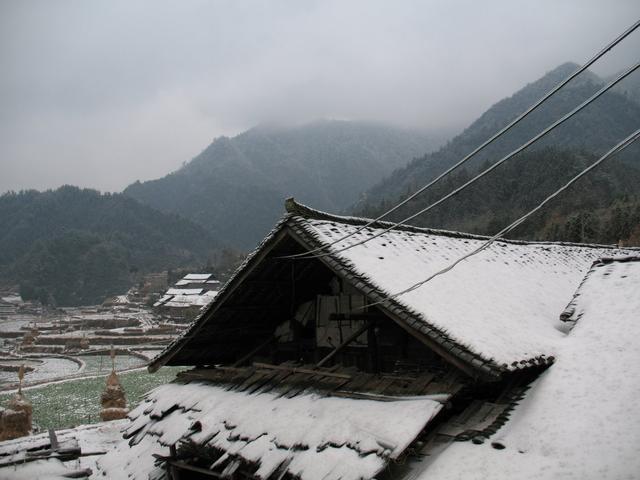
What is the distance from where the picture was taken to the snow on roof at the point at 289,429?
557cm

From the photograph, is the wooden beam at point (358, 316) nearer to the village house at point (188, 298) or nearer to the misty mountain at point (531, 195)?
the misty mountain at point (531, 195)

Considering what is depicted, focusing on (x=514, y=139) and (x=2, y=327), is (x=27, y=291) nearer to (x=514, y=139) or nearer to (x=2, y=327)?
(x=2, y=327)

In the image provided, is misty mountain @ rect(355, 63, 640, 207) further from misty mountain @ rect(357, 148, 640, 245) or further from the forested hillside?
misty mountain @ rect(357, 148, 640, 245)

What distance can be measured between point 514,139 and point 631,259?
10688 cm

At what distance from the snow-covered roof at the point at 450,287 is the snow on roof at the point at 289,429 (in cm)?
95

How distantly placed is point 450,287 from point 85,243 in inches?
5867

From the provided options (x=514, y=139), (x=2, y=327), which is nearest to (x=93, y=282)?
(x=2, y=327)

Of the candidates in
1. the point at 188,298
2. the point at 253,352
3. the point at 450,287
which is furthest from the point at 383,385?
the point at 188,298

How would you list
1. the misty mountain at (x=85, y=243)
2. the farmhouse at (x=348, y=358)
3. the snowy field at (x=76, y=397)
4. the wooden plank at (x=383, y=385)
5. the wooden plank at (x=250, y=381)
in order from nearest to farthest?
the farmhouse at (x=348, y=358) → the wooden plank at (x=383, y=385) → the wooden plank at (x=250, y=381) → the snowy field at (x=76, y=397) → the misty mountain at (x=85, y=243)

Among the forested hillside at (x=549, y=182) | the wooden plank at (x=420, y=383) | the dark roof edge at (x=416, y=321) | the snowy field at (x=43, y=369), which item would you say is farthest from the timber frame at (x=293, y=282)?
the forested hillside at (x=549, y=182)

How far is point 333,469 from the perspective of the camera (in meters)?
5.55

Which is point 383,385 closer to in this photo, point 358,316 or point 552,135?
point 358,316

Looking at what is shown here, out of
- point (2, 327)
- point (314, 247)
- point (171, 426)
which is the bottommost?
point (2, 327)

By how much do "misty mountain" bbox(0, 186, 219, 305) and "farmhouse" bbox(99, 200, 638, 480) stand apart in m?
128
